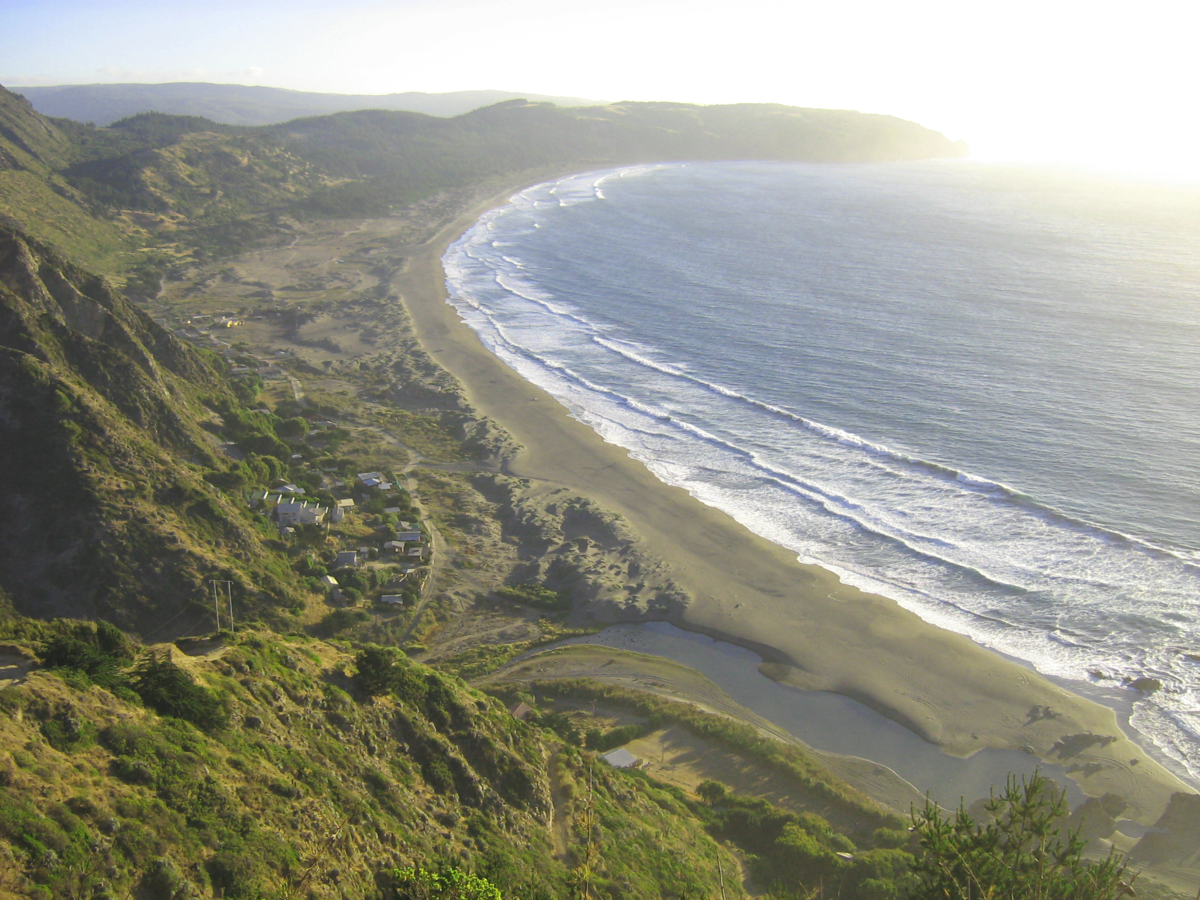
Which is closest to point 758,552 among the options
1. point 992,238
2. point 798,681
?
point 798,681

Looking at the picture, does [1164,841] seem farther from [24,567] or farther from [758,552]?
[24,567]

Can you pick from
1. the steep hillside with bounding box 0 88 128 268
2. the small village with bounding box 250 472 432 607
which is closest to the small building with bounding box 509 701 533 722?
the small village with bounding box 250 472 432 607

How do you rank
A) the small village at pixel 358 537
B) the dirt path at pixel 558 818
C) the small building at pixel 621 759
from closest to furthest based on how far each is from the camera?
the dirt path at pixel 558 818
the small building at pixel 621 759
the small village at pixel 358 537

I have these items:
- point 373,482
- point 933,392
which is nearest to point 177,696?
point 373,482

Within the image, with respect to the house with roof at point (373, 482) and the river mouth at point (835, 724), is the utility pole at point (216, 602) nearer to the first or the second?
the river mouth at point (835, 724)

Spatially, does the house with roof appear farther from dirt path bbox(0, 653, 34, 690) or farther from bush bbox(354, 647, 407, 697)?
dirt path bbox(0, 653, 34, 690)

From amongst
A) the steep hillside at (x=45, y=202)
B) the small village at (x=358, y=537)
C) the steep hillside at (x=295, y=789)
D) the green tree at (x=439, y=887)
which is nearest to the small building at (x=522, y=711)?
the steep hillside at (x=295, y=789)
